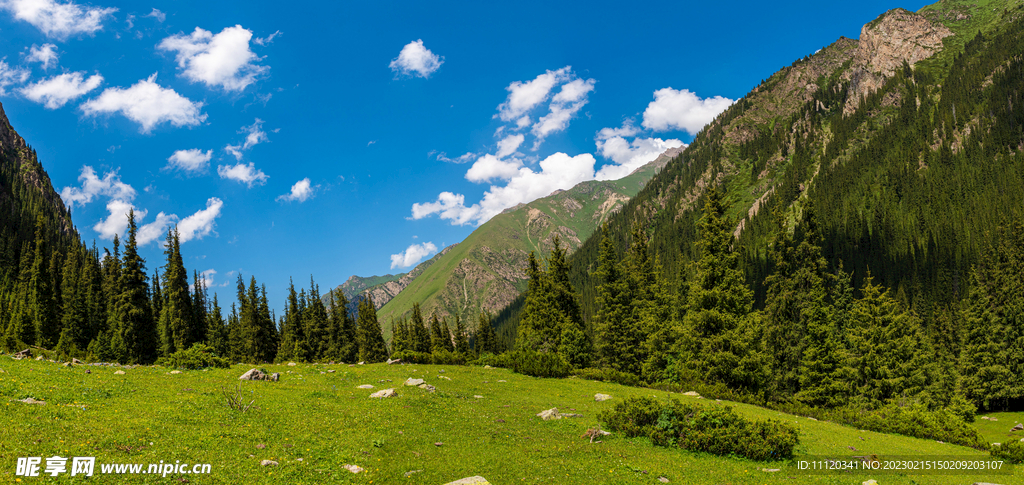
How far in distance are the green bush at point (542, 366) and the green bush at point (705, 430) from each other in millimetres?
18639

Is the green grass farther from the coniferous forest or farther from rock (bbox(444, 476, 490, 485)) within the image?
the coniferous forest

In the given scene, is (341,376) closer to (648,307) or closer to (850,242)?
(648,307)

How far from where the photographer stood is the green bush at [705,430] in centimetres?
1612

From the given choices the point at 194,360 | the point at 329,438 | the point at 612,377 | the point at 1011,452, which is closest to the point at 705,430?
the point at 329,438

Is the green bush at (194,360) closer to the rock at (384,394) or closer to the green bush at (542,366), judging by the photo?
the rock at (384,394)

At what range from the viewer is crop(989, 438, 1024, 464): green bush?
18844mm

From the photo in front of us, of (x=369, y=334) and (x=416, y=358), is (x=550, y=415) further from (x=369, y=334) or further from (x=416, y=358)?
(x=369, y=334)

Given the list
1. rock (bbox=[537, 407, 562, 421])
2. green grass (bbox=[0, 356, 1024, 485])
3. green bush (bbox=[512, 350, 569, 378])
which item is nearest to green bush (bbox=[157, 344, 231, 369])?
green grass (bbox=[0, 356, 1024, 485])

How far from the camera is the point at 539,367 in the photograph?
37.4 metres

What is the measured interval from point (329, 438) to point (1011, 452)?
28924 millimetres

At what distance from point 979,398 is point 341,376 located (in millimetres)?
81838

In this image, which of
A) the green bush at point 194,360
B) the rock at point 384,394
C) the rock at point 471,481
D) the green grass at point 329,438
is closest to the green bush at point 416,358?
the green bush at point 194,360

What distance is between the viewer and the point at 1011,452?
1911 cm

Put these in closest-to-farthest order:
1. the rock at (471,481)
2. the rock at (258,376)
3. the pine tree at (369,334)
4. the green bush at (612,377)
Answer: the rock at (471,481)
the rock at (258,376)
the green bush at (612,377)
the pine tree at (369,334)
